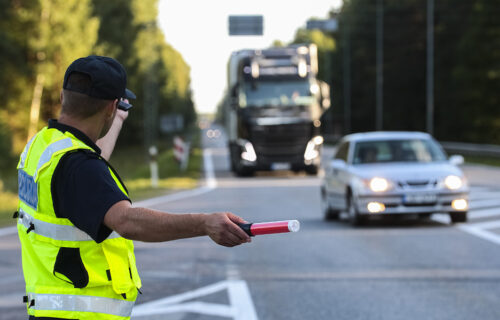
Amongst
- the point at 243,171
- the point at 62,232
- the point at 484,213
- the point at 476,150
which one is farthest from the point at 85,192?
the point at 476,150

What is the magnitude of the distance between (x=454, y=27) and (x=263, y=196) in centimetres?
5018

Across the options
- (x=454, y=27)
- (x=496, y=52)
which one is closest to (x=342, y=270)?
(x=496, y=52)

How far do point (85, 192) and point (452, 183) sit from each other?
12.2m

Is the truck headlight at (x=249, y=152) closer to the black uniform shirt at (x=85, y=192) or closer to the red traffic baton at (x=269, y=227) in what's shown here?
the black uniform shirt at (x=85, y=192)

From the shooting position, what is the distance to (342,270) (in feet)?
33.9

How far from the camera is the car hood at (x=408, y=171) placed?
14.6 metres

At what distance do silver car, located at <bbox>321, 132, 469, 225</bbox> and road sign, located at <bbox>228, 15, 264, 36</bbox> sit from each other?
33.6 meters

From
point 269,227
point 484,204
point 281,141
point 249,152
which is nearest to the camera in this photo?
point 269,227

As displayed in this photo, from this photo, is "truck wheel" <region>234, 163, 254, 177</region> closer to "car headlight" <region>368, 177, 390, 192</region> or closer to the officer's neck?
"car headlight" <region>368, 177, 390, 192</region>

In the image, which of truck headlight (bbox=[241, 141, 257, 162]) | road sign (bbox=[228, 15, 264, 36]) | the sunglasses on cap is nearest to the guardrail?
road sign (bbox=[228, 15, 264, 36])

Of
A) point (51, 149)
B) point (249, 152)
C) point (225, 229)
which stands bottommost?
point (249, 152)

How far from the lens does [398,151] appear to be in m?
15.8

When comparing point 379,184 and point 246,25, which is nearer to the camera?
point 379,184

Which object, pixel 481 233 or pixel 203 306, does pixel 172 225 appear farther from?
pixel 481 233
